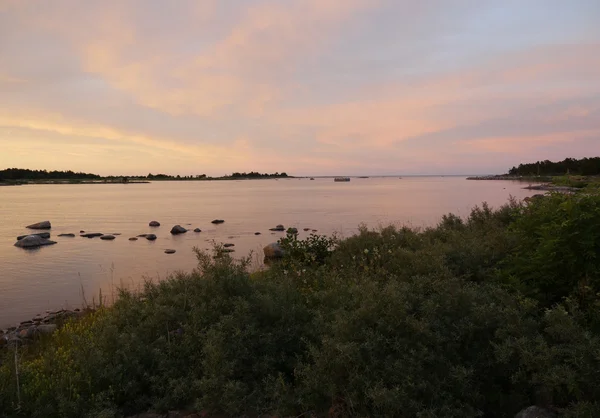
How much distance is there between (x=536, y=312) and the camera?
5262 mm

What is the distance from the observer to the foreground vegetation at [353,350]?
13.8ft

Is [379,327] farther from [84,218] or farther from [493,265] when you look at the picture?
[84,218]

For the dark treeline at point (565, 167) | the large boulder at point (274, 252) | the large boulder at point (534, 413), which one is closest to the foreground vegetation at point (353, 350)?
the large boulder at point (534, 413)

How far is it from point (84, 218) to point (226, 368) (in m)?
38.8

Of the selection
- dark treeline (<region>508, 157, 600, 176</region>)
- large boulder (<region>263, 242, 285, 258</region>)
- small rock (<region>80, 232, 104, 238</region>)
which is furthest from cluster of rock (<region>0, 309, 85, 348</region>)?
dark treeline (<region>508, 157, 600, 176</region>)

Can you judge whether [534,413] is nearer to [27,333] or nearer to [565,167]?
[27,333]

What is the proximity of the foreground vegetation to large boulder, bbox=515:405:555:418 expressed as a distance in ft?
0.43

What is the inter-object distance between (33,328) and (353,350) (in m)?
8.97

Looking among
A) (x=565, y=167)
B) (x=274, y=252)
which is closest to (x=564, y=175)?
(x=274, y=252)

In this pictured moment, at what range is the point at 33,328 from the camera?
9.86 m

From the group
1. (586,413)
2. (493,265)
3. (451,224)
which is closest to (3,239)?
(451,224)

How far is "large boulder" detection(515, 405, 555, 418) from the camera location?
3936 mm

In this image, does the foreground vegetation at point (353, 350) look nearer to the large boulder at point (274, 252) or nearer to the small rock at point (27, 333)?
the small rock at point (27, 333)

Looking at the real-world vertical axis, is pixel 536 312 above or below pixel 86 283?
above
